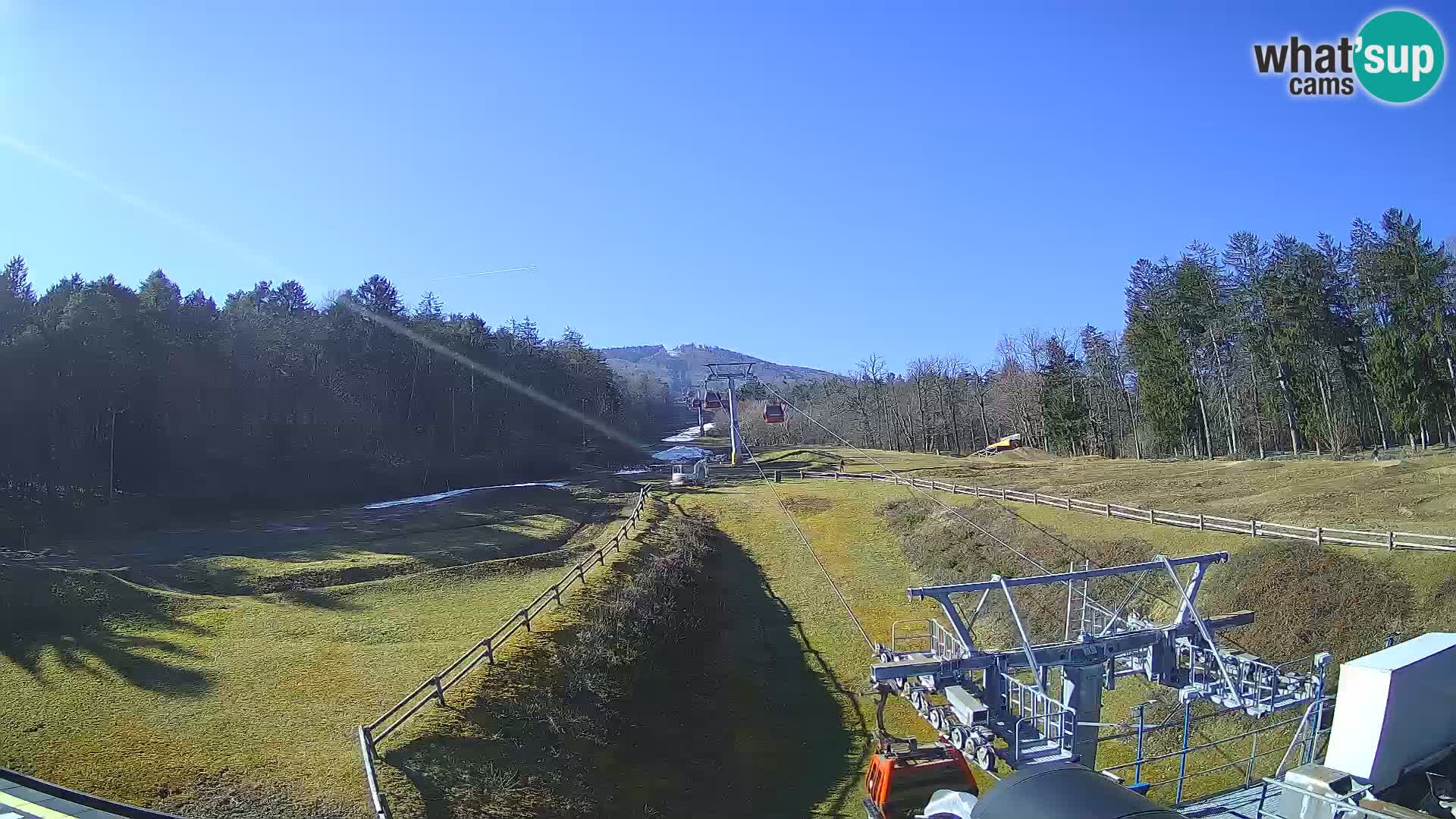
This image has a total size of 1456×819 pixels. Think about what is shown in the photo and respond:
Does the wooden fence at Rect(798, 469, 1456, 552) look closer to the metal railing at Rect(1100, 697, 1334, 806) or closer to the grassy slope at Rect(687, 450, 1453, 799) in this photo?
the grassy slope at Rect(687, 450, 1453, 799)

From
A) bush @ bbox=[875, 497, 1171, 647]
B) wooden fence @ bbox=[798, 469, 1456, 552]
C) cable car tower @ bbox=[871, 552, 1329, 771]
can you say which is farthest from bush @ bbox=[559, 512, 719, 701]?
wooden fence @ bbox=[798, 469, 1456, 552]

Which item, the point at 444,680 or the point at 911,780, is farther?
the point at 444,680

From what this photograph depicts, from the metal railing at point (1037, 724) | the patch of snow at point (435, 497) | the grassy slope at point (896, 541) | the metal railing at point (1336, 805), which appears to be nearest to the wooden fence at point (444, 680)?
the grassy slope at point (896, 541)

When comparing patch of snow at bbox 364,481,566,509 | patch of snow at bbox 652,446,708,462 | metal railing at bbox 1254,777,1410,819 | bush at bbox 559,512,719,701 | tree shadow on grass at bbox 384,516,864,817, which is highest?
patch of snow at bbox 652,446,708,462

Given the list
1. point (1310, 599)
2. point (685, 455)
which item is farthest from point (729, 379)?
point (1310, 599)

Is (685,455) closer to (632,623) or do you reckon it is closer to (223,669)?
(632,623)
